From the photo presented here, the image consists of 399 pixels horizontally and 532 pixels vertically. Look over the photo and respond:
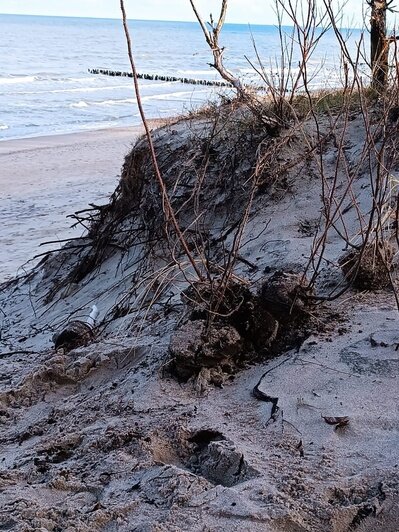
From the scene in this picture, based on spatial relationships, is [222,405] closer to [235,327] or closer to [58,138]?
[235,327]

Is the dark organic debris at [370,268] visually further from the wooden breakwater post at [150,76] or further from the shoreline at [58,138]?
the wooden breakwater post at [150,76]

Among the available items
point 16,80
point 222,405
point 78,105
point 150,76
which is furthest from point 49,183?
point 150,76

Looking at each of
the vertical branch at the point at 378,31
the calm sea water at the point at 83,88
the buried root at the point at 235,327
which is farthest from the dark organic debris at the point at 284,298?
the calm sea water at the point at 83,88

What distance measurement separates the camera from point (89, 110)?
23.7m

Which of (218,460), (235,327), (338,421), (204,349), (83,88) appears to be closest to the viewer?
(218,460)

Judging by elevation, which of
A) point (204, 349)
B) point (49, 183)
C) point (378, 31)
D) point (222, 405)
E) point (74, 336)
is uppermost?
point (378, 31)

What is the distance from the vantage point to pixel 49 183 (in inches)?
481

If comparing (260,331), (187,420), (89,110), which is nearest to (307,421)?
(187,420)

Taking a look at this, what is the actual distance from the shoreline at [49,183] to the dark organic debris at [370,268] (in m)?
3.51

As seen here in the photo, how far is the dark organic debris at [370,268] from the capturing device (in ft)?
→ 10.3

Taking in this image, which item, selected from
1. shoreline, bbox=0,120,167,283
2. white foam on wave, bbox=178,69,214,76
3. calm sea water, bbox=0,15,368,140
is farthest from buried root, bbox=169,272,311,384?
white foam on wave, bbox=178,69,214,76

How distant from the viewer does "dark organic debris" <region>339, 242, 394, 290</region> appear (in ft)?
10.3

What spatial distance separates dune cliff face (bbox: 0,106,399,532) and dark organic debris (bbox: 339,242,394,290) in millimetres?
55

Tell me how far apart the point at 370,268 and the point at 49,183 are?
9809 mm
